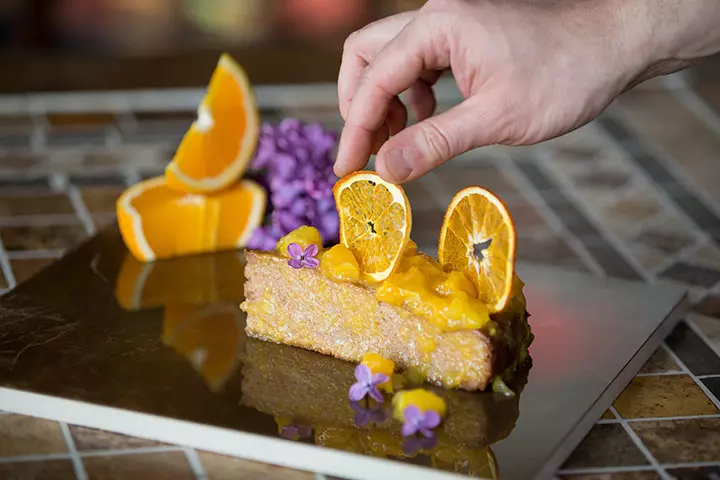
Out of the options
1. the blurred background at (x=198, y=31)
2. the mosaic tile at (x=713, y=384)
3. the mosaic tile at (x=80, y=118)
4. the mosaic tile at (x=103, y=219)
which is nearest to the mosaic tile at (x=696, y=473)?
the mosaic tile at (x=713, y=384)

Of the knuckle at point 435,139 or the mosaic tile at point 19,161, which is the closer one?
the knuckle at point 435,139

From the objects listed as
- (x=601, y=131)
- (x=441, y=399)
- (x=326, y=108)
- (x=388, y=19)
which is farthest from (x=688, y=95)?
(x=441, y=399)

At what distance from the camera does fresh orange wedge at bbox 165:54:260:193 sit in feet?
9.22

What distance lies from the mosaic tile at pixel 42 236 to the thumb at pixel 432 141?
1081mm

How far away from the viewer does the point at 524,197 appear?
3.32 metres

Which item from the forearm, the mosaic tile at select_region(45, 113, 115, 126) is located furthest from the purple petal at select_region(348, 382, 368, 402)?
the mosaic tile at select_region(45, 113, 115, 126)

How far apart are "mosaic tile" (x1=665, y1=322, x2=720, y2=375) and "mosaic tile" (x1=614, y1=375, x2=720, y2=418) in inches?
2.4

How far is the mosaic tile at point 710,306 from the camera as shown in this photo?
2.65 m

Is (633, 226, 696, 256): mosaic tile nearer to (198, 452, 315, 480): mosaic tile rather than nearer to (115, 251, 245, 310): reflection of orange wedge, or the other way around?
(115, 251, 245, 310): reflection of orange wedge

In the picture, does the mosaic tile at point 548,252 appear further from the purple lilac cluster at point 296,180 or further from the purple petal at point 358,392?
the purple petal at point 358,392

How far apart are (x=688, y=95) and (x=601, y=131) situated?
52 cm

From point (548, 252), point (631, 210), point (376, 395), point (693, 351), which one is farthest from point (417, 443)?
point (631, 210)

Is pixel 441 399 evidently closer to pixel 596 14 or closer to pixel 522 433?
pixel 522 433

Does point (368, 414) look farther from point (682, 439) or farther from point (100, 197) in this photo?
point (100, 197)
